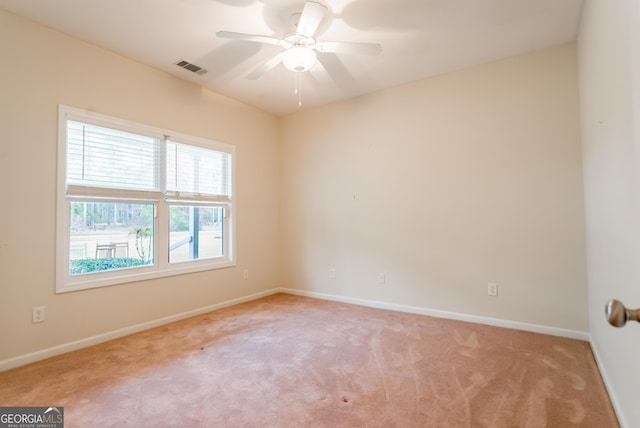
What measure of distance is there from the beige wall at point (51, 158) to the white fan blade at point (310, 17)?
196 cm

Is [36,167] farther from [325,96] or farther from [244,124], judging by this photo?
[325,96]

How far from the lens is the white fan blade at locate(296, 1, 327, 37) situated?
76.2 inches

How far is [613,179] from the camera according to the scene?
1.71 meters

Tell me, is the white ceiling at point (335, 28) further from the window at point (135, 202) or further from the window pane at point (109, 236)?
the window pane at point (109, 236)

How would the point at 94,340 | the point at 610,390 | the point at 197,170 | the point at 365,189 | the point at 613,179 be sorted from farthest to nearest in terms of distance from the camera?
the point at 365,189 → the point at 197,170 → the point at 94,340 → the point at 610,390 → the point at 613,179

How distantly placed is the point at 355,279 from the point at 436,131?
81.8 inches

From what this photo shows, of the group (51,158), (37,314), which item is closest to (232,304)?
(37,314)

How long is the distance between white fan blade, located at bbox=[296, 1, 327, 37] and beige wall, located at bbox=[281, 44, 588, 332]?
74.7 inches

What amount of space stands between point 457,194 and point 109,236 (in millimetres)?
3587

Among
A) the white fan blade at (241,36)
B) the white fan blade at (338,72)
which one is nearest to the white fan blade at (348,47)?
the white fan blade at (241,36)

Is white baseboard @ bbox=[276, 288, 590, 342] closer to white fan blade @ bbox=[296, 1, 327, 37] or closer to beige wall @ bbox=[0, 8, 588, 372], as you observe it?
beige wall @ bbox=[0, 8, 588, 372]

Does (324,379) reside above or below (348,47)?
below

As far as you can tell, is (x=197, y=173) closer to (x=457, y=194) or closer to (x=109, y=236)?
(x=109, y=236)

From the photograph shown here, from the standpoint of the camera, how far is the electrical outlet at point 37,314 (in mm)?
2466
